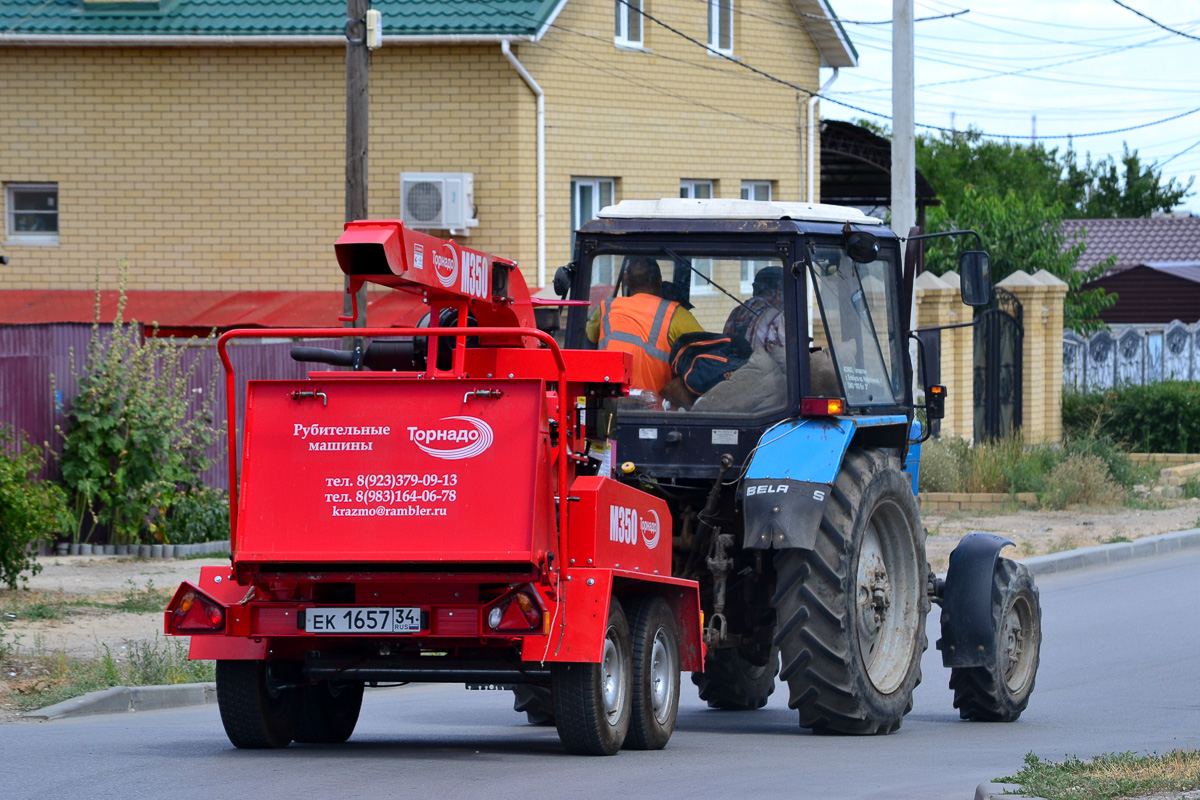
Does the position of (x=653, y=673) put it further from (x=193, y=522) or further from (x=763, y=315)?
(x=193, y=522)

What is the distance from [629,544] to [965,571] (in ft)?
8.43

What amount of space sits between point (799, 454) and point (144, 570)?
28.6 feet

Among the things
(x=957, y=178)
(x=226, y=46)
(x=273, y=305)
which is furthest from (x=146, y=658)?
(x=957, y=178)

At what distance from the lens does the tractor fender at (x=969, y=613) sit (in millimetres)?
9117

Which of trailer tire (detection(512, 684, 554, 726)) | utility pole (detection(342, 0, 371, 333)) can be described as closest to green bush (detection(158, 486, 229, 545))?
utility pole (detection(342, 0, 371, 333))

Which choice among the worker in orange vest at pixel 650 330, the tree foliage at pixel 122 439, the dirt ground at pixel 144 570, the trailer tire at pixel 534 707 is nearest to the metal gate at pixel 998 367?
the dirt ground at pixel 144 570

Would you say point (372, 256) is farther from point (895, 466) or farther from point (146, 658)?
point (146, 658)

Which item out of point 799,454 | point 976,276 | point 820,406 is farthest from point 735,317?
point 976,276

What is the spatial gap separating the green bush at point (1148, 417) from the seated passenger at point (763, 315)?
21.4 metres

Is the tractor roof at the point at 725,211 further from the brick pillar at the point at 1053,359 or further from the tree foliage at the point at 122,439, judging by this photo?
the brick pillar at the point at 1053,359

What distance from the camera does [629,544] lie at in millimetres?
7508

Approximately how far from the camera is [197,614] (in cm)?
726

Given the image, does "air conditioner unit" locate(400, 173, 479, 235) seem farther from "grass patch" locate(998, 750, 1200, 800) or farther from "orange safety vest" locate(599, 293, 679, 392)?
"grass patch" locate(998, 750, 1200, 800)

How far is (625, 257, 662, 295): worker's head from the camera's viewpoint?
8.95m
